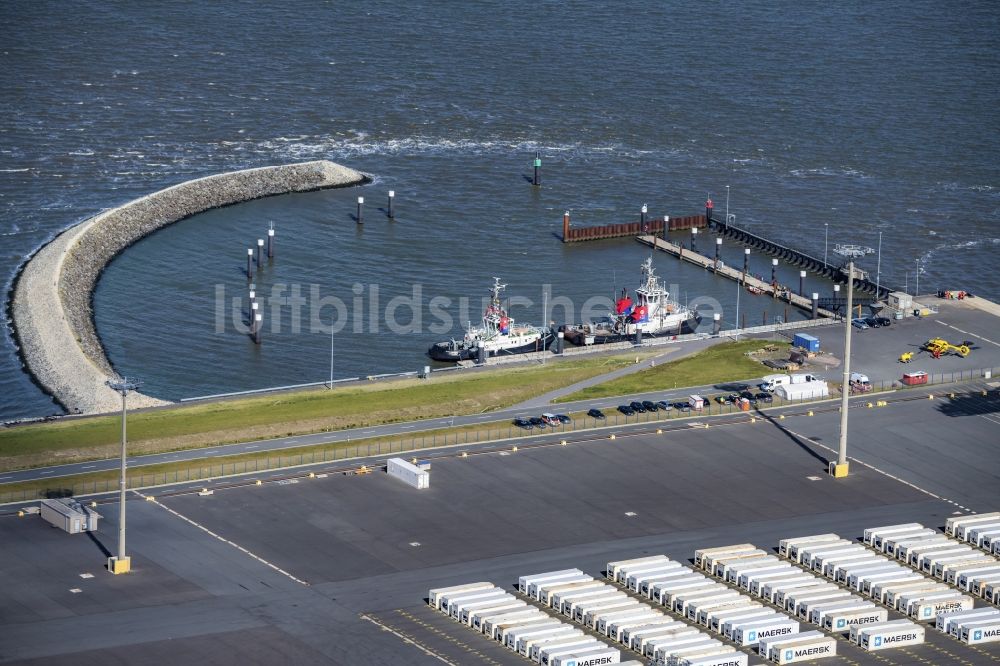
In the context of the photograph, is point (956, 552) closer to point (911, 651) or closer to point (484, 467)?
point (911, 651)

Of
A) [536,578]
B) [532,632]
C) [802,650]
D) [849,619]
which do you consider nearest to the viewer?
[802,650]

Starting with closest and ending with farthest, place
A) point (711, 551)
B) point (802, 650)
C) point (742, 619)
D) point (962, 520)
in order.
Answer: point (802, 650)
point (742, 619)
point (711, 551)
point (962, 520)

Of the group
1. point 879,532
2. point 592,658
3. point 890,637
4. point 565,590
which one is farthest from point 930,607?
point 592,658

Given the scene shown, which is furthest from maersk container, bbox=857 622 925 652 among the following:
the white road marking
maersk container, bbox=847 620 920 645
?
the white road marking

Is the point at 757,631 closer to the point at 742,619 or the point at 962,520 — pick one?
the point at 742,619

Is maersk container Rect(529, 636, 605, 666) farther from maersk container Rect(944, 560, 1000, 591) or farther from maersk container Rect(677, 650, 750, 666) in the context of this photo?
maersk container Rect(944, 560, 1000, 591)

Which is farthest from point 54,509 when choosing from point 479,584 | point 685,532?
point 685,532
